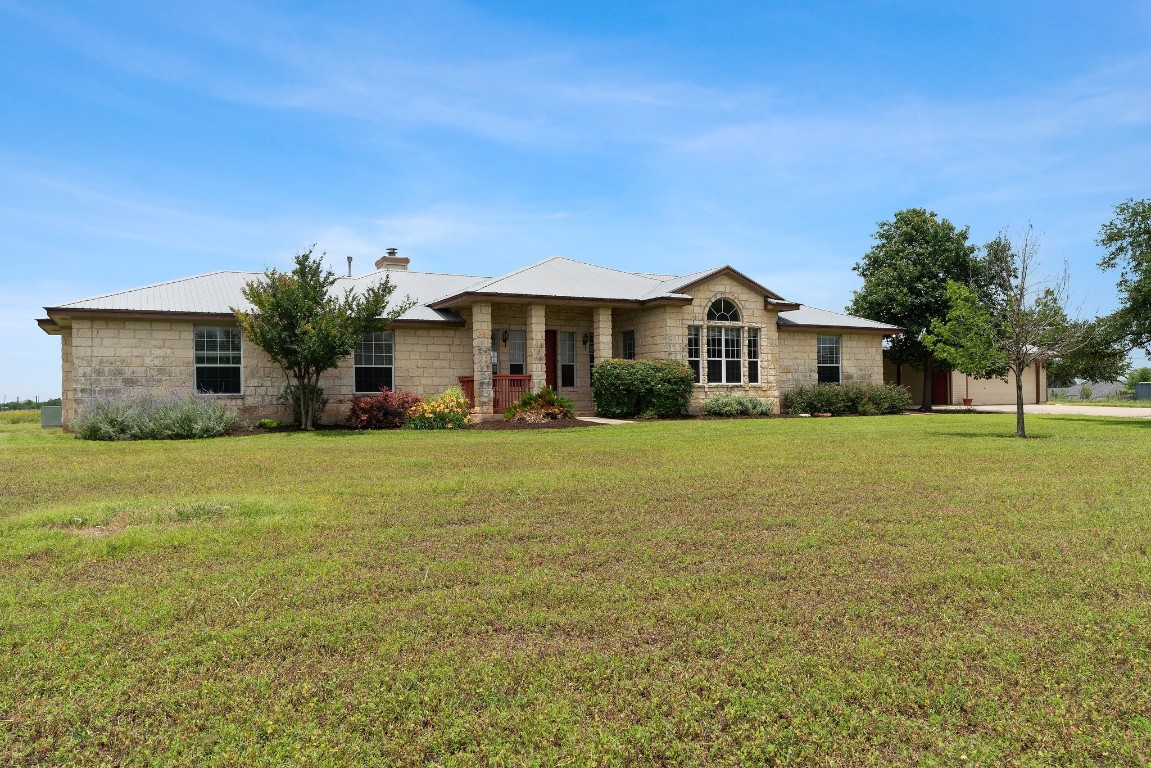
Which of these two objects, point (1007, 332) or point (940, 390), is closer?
point (1007, 332)

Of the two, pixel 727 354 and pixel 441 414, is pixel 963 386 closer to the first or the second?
pixel 727 354

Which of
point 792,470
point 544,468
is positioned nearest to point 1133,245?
point 792,470

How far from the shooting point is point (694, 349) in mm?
24594

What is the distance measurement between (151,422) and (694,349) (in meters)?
14.8

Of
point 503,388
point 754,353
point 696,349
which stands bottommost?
point 503,388

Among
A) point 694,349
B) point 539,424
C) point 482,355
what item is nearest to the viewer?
point 539,424

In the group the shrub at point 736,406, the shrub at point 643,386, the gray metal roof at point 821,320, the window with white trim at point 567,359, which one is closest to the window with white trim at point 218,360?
the window with white trim at point 567,359

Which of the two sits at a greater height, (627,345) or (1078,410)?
(627,345)

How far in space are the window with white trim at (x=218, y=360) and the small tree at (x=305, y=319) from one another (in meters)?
1.26

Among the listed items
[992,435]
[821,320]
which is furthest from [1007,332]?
[821,320]

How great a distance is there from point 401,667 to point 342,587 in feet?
4.84

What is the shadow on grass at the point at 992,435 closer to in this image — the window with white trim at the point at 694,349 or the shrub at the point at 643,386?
the shrub at the point at 643,386

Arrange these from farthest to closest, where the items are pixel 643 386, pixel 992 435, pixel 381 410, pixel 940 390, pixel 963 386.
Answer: pixel 963 386, pixel 940 390, pixel 643 386, pixel 381 410, pixel 992 435

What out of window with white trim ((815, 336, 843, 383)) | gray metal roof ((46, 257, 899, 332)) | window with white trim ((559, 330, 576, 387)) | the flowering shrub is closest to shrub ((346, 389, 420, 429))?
the flowering shrub
